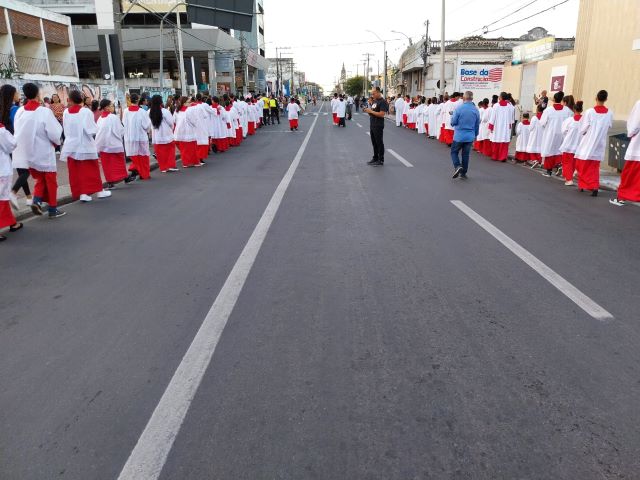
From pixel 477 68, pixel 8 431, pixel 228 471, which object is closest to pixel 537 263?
pixel 228 471

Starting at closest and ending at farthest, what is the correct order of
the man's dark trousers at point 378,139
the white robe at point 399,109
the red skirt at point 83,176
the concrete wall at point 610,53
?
the red skirt at point 83,176, the man's dark trousers at point 378,139, the concrete wall at point 610,53, the white robe at point 399,109

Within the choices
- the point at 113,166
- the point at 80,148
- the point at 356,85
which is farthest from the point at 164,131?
the point at 356,85

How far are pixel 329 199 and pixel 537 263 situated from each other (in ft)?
13.7

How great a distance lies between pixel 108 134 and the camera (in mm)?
10445

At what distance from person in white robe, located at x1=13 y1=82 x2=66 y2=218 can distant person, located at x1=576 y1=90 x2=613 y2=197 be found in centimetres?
877

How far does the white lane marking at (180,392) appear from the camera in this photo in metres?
2.53

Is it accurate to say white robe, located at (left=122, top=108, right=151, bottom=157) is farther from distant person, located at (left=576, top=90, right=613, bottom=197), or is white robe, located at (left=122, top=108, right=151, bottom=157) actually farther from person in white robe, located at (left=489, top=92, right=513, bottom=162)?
person in white robe, located at (left=489, top=92, right=513, bottom=162)

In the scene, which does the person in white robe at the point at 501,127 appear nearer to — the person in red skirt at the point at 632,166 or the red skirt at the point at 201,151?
the person in red skirt at the point at 632,166

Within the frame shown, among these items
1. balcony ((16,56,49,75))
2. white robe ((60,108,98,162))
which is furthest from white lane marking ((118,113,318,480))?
balcony ((16,56,49,75))

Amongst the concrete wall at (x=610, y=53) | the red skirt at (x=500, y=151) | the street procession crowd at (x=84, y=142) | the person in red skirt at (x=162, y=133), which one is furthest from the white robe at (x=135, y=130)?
the concrete wall at (x=610, y=53)

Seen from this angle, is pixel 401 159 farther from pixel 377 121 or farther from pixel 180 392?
pixel 180 392

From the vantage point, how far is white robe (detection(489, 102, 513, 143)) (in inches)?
592

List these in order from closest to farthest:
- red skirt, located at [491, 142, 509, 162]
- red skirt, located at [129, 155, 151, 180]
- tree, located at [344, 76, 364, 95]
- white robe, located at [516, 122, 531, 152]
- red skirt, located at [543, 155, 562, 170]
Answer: red skirt, located at [129, 155, 151, 180] → red skirt, located at [543, 155, 562, 170] → white robe, located at [516, 122, 531, 152] → red skirt, located at [491, 142, 509, 162] → tree, located at [344, 76, 364, 95]

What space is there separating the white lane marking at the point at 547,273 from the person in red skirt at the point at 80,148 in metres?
6.42
